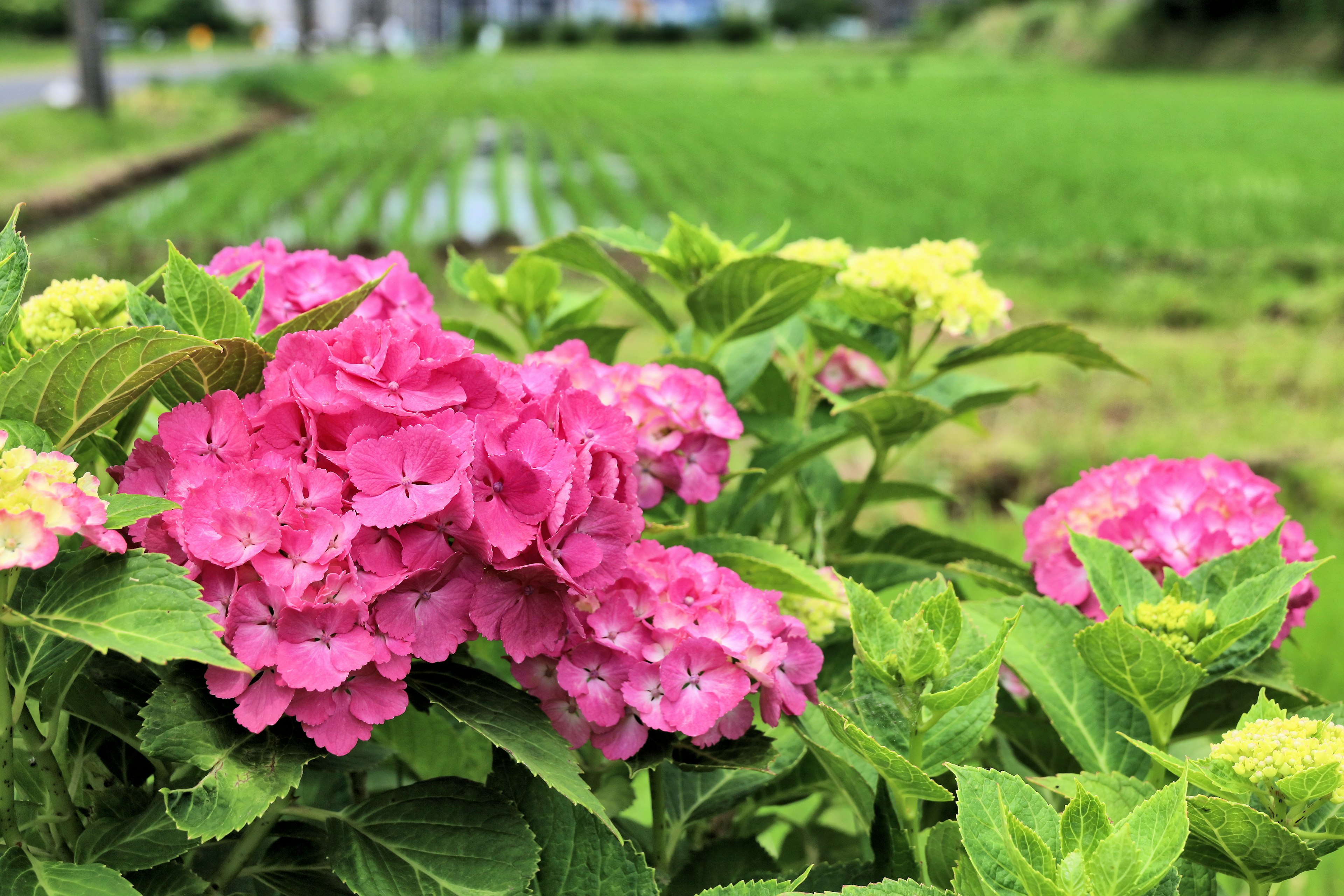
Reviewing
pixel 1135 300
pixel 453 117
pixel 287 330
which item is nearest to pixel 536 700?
pixel 287 330

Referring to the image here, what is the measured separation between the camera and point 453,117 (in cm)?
1680

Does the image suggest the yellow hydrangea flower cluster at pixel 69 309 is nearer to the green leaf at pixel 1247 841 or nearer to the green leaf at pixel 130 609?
the green leaf at pixel 130 609

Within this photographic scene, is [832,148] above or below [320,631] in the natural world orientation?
below

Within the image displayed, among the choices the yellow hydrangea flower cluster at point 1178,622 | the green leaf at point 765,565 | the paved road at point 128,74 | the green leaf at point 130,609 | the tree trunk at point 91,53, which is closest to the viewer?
the green leaf at point 130,609

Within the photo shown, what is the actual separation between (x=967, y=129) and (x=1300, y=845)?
48.5 feet

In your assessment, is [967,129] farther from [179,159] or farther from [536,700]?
[536,700]

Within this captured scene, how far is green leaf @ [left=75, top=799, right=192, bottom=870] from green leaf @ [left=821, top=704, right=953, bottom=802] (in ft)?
1.38

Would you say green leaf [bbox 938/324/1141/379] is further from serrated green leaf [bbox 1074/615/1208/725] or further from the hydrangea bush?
serrated green leaf [bbox 1074/615/1208/725]

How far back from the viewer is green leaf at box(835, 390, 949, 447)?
115 cm

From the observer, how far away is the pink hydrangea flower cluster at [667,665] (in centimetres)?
82

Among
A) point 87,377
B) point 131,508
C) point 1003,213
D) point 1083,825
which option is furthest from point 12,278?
point 1003,213

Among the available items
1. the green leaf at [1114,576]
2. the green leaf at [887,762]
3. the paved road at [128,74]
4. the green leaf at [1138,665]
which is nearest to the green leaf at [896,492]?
the green leaf at [1114,576]

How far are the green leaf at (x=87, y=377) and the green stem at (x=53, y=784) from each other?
0.59 feet

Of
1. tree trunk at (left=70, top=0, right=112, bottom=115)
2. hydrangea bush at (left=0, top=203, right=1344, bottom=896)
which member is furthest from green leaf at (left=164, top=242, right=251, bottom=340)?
tree trunk at (left=70, top=0, right=112, bottom=115)
